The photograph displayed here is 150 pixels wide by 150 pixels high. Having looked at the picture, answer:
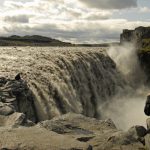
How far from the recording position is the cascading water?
39.1m

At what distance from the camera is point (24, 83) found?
36406 mm

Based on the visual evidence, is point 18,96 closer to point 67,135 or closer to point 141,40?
point 67,135

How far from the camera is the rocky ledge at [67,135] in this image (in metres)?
13.8

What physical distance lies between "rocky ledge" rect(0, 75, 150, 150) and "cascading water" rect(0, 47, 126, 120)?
16.4m

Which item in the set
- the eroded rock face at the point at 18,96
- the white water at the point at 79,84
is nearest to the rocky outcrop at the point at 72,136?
the eroded rock face at the point at 18,96

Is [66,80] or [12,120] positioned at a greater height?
[12,120]

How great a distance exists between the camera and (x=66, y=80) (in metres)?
45.7

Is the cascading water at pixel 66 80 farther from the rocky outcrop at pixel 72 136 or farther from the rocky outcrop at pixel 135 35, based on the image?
the rocky outcrop at pixel 135 35

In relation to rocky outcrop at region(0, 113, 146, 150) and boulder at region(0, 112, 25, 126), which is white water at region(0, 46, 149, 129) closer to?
boulder at region(0, 112, 25, 126)

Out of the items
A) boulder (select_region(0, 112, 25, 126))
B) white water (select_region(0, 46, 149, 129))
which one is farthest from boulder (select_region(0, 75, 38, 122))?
boulder (select_region(0, 112, 25, 126))

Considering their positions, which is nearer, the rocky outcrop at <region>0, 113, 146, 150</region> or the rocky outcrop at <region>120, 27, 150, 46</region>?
the rocky outcrop at <region>0, 113, 146, 150</region>

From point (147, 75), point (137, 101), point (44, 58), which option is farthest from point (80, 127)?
point (147, 75)

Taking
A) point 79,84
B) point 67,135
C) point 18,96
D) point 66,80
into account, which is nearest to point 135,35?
point 79,84

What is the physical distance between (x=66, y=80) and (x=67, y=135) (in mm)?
29725
